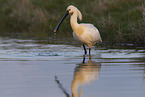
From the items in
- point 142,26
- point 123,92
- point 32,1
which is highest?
point 32,1

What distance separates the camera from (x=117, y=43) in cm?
1794

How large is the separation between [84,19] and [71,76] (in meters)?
13.4

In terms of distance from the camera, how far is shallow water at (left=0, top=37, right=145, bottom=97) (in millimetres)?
6671

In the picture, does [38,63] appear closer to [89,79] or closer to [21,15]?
[89,79]

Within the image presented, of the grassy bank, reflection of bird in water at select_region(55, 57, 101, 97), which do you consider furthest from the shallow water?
the grassy bank

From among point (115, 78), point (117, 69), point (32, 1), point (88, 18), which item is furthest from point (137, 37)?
point (32, 1)

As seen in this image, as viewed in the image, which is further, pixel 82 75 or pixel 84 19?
pixel 84 19

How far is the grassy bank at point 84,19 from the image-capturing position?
706 inches

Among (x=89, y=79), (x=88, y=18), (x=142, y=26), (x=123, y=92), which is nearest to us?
(x=123, y=92)

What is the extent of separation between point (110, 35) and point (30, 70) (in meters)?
9.52

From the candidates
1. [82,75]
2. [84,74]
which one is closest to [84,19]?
[84,74]

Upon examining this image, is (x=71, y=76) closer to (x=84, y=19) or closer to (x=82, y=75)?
(x=82, y=75)

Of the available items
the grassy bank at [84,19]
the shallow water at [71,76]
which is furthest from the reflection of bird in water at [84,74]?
the grassy bank at [84,19]

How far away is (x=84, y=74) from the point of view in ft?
28.3
